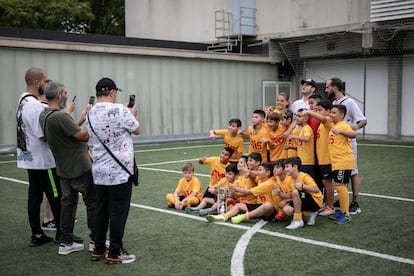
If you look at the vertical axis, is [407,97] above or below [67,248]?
above

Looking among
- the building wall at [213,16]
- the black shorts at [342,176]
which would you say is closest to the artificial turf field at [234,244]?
the black shorts at [342,176]

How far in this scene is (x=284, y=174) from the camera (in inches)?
271

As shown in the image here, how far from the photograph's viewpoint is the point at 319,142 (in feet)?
23.8

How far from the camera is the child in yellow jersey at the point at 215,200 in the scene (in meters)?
7.42

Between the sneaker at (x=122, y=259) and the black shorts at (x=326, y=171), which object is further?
the black shorts at (x=326, y=171)

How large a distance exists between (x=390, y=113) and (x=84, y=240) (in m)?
18.3

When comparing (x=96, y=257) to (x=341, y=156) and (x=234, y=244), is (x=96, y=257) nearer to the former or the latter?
(x=234, y=244)

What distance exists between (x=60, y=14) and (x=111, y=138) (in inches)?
1050

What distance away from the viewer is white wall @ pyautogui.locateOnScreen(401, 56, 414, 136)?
2086 cm

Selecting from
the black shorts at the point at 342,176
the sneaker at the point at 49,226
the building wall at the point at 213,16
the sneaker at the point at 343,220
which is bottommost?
the sneaker at the point at 49,226

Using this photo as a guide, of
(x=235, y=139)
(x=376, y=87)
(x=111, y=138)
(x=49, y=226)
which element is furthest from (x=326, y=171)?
(x=376, y=87)

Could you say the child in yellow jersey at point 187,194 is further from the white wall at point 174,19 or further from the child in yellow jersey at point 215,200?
the white wall at point 174,19

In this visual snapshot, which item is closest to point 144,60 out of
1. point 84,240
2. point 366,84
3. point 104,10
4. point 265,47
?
point 265,47

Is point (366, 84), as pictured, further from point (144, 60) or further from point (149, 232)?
point (149, 232)
